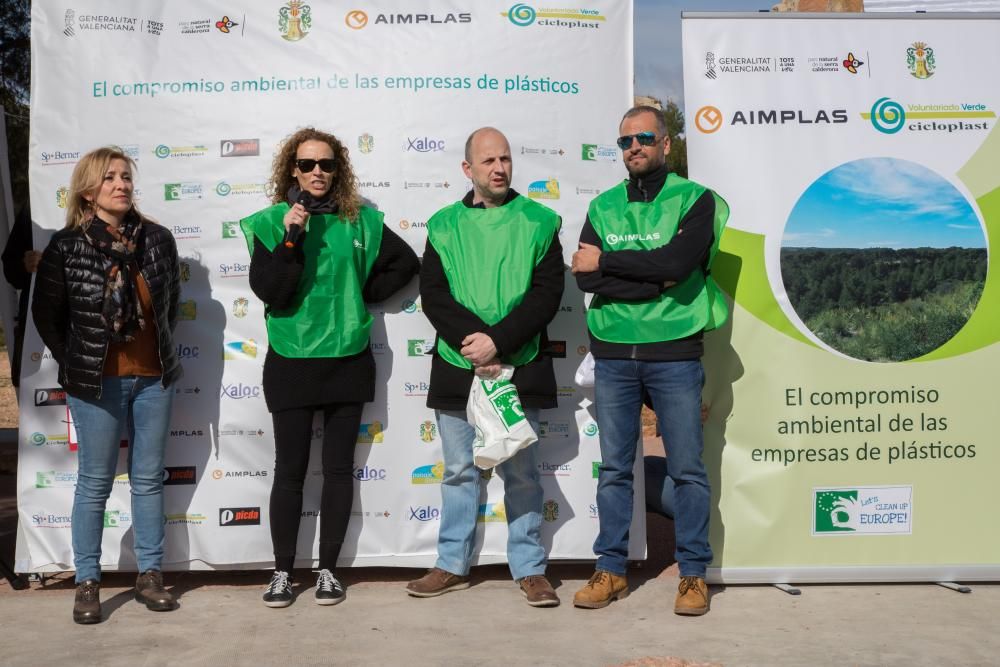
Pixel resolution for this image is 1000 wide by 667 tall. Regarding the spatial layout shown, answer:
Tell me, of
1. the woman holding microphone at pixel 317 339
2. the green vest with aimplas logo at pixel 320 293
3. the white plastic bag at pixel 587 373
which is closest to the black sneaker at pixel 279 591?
the woman holding microphone at pixel 317 339

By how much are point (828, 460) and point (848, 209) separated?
43.2 inches

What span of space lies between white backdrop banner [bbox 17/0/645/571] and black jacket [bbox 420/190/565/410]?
346 millimetres

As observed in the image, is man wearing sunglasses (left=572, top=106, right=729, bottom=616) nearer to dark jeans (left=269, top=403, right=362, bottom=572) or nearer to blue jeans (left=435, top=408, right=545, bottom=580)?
blue jeans (left=435, top=408, right=545, bottom=580)

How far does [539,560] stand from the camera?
4.50 meters

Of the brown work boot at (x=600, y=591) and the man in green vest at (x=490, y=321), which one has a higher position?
the man in green vest at (x=490, y=321)

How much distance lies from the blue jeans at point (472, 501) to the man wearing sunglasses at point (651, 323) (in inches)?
11.5

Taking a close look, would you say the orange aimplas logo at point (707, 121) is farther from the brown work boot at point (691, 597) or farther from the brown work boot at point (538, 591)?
the brown work boot at point (538, 591)

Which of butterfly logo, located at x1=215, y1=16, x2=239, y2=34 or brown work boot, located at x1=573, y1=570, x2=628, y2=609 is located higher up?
butterfly logo, located at x1=215, y1=16, x2=239, y2=34

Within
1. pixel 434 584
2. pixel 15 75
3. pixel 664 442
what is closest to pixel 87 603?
pixel 434 584

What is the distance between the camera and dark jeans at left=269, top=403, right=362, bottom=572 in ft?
14.5

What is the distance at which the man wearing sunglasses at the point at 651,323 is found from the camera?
13.7ft

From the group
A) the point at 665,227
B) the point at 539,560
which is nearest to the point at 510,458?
the point at 539,560

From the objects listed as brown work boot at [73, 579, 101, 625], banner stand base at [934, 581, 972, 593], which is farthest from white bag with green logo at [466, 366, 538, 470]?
banner stand base at [934, 581, 972, 593]

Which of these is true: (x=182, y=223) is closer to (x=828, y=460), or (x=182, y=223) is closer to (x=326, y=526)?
(x=326, y=526)
